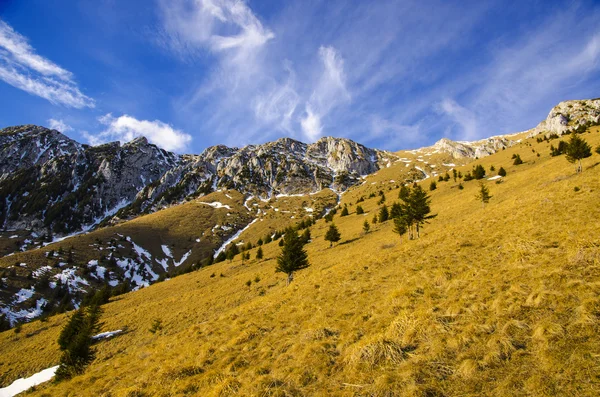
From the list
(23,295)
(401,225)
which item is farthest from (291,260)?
(23,295)

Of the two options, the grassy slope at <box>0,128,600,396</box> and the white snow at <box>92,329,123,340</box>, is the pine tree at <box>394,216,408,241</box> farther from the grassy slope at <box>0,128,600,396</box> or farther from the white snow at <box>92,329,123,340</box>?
the white snow at <box>92,329,123,340</box>

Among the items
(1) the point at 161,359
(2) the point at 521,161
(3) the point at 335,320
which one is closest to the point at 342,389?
(3) the point at 335,320

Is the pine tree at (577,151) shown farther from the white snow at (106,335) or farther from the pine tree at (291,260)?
the white snow at (106,335)

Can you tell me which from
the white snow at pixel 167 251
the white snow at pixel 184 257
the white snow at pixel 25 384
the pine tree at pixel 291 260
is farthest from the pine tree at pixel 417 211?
the white snow at pixel 167 251

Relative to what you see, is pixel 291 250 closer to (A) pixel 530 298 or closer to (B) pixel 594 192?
(A) pixel 530 298

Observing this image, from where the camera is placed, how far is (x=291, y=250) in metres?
31.9

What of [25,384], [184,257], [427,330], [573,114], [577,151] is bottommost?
[25,384]

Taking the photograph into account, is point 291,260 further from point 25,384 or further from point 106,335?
point 25,384

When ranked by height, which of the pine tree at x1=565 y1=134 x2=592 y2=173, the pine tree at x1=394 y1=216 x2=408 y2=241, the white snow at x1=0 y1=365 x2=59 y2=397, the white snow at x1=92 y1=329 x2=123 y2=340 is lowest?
the white snow at x1=0 y1=365 x2=59 y2=397

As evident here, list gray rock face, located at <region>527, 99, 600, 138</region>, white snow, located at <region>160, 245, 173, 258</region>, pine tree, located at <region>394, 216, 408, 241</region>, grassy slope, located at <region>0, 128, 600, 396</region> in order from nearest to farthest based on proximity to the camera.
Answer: grassy slope, located at <region>0, 128, 600, 396</region>, pine tree, located at <region>394, 216, 408, 241</region>, white snow, located at <region>160, 245, 173, 258</region>, gray rock face, located at <region>527, 99, 600, 138</region>

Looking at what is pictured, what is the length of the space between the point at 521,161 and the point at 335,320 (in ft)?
288

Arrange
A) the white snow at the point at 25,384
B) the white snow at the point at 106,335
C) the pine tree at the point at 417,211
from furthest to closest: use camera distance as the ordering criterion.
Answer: the pine tree at the point at 417,211 < the white snow at the point at 106,335 < the white snow at the point at 25,384

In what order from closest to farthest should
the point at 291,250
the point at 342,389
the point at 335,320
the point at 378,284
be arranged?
the point at 342,389 → the point at 335,320 → the point at 378,284 → the point at 291,250

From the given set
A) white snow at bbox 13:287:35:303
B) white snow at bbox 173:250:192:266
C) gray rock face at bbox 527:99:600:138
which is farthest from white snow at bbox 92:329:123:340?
gray rock face at bbox 527:99:600:138
